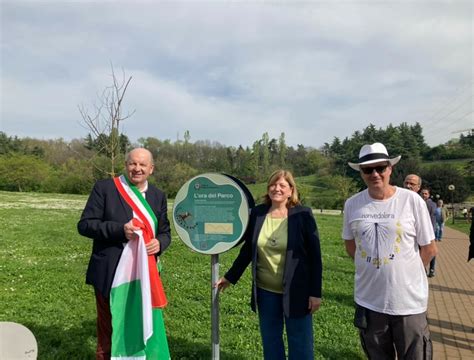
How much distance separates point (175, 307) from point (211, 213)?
119 inches

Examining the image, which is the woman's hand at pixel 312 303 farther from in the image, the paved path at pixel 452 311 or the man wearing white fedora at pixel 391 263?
the paved path at pixel 452 311

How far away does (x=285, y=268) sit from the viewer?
10.1 feet

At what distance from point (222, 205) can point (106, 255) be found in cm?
106

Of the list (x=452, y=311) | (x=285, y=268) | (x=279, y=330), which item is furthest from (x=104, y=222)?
(x=452, y=311)

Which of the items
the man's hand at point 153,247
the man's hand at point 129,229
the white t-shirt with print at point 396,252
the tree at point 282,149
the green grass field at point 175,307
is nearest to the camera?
the white t-shirt with print at point 396,252

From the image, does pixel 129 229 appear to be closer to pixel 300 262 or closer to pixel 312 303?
pixel 300 262

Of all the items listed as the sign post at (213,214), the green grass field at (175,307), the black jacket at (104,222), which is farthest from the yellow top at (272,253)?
the green grass field at (175,307)

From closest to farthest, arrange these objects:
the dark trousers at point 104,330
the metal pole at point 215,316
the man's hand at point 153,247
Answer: the man's hand at point 153,247 → the dark trousers at point 104,330 → the metal pole at point 215,316

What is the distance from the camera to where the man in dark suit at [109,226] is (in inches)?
118

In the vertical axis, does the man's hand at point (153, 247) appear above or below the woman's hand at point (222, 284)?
above

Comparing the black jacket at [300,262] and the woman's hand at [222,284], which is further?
the woman's hand at [222,284]

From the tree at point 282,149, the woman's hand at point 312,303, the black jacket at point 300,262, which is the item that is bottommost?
the woman's hand at point 312,303

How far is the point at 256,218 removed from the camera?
3.26 m

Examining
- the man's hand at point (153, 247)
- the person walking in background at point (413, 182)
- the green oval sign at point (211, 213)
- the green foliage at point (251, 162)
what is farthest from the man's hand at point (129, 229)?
the green foliage at point (251, 162)
